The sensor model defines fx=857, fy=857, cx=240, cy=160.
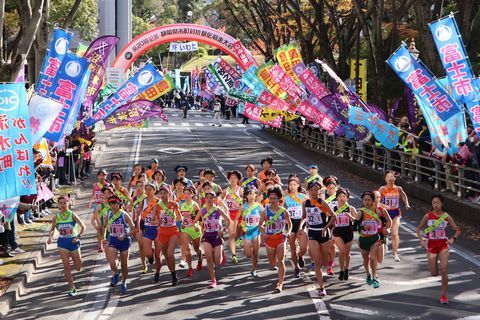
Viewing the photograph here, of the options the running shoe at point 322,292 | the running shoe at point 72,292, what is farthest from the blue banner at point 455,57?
the running shoe at point 72,292

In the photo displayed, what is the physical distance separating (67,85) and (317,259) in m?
6.53

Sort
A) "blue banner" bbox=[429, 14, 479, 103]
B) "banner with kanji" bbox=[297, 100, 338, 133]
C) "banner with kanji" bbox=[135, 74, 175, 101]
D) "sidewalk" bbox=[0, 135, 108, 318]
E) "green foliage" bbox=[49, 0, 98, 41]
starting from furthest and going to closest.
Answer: "green foliage" bbox=[49, 0, 98, 41] → "banner with kanji" bbox=[297, 100, 338, 133] → "banner with kanji" bbox=[135, 74, 175, 101] → "blue banner" bbox=[429, 14, 479, 103] → "sidewalk" bbox=[0, 135, 108, 318]

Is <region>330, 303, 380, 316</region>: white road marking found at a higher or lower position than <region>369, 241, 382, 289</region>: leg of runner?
lower

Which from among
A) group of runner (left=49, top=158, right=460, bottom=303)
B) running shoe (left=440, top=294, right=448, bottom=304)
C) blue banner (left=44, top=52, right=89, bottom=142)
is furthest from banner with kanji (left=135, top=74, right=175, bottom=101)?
running shoe (left=440, top=294, right=448, bottom=304)

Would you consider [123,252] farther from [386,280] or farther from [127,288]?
[386,280]

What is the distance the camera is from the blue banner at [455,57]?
61.1ft

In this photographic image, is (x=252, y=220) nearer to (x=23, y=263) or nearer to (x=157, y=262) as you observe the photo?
(x=157, y=262)

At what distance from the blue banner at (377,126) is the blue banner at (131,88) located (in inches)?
235

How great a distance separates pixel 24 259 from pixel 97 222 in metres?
1.69

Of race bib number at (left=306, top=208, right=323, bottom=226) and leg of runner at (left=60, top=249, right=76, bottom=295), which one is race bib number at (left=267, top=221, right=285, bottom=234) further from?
leg of runner at (left=60, top=249, right=76, bottom=295)

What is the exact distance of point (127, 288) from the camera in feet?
44.5

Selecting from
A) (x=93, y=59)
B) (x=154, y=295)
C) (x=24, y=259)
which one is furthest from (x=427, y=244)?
(x=93, y=59)

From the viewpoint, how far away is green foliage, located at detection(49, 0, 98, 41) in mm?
41188

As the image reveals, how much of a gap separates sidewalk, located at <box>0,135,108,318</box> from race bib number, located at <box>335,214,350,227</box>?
16.7ft
